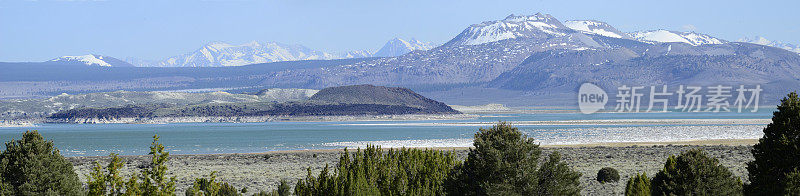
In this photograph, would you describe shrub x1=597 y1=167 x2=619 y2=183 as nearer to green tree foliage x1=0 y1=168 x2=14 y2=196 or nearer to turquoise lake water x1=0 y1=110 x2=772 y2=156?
green tree foliage x1=0 y1=168 x2=14 y2=196

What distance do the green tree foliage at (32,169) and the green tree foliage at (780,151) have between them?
16.2 m

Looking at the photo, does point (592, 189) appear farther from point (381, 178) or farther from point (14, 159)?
point (14, 159)

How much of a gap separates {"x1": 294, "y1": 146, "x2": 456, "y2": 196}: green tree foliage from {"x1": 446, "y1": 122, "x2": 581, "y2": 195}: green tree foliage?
1.77 metres

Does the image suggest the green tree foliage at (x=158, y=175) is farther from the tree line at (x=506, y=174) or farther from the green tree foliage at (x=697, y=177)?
the green tree foliage at (x=697, y=177)

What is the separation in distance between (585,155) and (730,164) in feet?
39.8

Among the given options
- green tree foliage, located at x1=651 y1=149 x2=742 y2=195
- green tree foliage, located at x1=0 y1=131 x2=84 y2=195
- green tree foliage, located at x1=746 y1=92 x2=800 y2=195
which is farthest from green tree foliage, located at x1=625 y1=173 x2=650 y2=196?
green tree foliage, located at x1=0 y1=131 x2=84 y2=195

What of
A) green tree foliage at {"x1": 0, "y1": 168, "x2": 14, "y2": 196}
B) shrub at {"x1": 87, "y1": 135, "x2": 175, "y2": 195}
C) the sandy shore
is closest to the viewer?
shrub at {"x1": 87, "y1": 135, "x2": 175, "y2": 195}

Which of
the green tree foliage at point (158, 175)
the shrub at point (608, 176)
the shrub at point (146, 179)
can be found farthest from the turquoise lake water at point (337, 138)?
the green tree foliage at point (158, 175)

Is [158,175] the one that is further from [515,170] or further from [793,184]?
[793,184]

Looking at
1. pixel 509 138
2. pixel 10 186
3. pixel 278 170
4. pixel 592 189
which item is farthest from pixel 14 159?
pixel 278 170

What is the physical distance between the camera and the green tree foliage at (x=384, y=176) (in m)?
18.2

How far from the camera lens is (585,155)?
5541 centimetres

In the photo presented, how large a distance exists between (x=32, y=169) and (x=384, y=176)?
825cm

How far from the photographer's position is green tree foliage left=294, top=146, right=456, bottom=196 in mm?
18219
